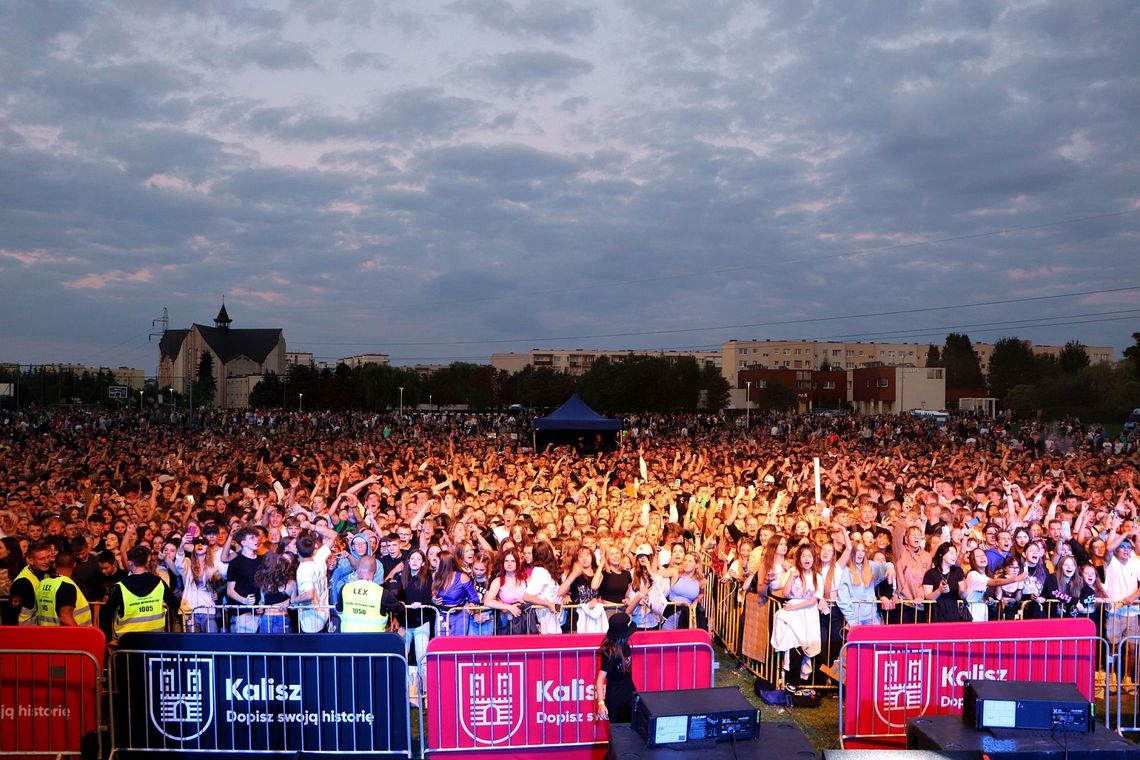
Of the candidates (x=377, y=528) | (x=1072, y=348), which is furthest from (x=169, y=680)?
(x=1072, y=348)

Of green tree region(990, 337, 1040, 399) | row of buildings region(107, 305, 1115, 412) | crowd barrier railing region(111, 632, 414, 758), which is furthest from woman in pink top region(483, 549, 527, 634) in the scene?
green tree region(990, 337, 1040, 399)

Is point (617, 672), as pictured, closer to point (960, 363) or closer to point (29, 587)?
point (29, 587)

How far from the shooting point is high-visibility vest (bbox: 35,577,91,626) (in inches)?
281

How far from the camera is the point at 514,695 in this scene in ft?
19.9

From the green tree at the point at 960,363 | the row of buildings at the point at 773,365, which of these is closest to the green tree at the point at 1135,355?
the row of buildings at the point at 773,365

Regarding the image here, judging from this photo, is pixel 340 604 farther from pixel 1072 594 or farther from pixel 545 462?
pixel 545 462

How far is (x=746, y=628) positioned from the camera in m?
8.91

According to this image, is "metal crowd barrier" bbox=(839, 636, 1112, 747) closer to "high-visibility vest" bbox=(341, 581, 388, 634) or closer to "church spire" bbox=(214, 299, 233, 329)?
"high-visibility vest" bbox=(341, 581, 388, 634)

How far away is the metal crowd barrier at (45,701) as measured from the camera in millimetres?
5816

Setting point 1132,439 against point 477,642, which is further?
point 1132,439

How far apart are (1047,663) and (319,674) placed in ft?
16.7

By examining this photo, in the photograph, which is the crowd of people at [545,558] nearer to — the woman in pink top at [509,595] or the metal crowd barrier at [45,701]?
the woman in pink top at [509,595]

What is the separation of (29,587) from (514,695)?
420cm

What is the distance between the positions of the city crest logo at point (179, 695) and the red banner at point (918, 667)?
14.3 ft
